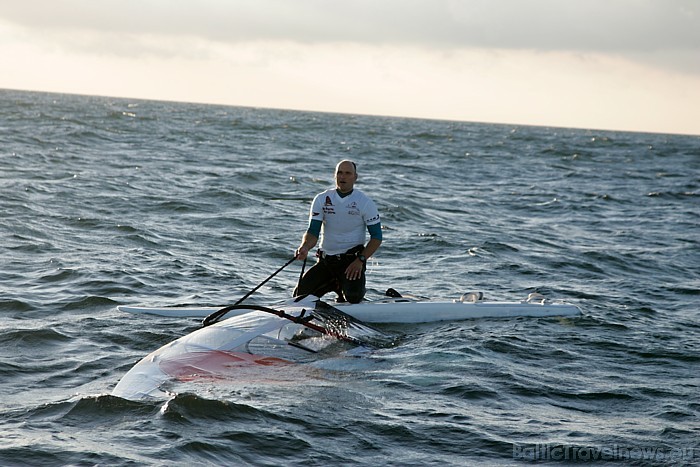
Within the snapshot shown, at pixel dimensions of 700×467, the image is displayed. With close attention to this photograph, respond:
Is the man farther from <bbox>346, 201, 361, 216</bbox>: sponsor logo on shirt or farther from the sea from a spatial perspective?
the sea

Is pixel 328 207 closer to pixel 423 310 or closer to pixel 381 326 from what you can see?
pixel 381 326

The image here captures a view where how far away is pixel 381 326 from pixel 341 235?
1361 millimetres

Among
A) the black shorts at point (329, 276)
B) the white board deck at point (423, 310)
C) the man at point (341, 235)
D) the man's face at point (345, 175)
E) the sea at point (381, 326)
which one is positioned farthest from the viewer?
the white board deck at point (423, 310)

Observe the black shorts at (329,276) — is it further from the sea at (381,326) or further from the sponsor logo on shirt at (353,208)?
the sea at (381,326)

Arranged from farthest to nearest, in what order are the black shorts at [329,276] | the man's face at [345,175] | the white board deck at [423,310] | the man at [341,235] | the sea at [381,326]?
the white board deck at [423,310]
the black shorts at [329,276]
the man at [341,235]
the man's face at [345,175]
the sea at [381,326]

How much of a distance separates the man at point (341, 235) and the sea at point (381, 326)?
1061mm

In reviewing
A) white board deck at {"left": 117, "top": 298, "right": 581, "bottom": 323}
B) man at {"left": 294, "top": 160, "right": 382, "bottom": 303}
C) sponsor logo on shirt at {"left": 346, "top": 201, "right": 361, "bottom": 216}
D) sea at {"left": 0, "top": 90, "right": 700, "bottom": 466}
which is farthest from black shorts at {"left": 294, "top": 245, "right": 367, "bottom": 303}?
sea at {"left": 0, "top": 90, "right": 700, "bottom": 466}

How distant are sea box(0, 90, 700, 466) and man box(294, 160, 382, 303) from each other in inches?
41.8

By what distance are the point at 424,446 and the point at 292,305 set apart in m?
2.73

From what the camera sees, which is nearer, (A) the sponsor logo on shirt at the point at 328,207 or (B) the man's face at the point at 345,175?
(B) the man's face at the point at 345,175

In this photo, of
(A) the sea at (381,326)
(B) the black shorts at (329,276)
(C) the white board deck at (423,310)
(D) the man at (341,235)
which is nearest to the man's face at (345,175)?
(D) the man at (341,235)

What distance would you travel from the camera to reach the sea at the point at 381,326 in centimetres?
677

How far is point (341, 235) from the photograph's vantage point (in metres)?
10.1

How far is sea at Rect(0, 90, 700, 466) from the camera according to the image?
6773 mm
